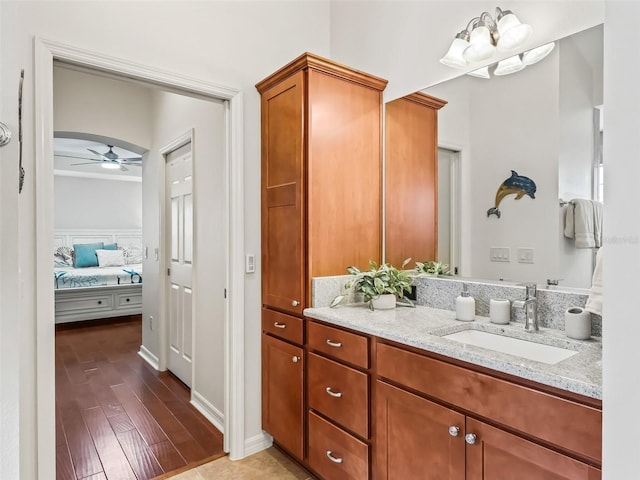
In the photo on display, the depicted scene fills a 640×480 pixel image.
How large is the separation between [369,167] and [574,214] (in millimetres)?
1088

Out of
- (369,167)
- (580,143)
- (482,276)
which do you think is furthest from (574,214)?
(369,167)

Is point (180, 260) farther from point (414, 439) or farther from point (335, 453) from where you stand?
point (414, 439)

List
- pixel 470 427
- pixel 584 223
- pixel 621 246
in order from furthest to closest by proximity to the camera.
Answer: pixel 584 223
pixel 470 427
pixel 621 246

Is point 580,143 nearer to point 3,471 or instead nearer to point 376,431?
point 376,431

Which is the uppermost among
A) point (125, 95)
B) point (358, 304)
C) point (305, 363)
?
point (125, 95)

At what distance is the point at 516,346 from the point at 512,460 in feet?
1.63

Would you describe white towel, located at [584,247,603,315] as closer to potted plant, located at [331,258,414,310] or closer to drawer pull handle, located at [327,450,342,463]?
potted plant, located at [331,258,414,310]

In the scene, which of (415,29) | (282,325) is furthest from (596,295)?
(415,29)

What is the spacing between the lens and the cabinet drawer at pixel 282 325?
2062 millimetres

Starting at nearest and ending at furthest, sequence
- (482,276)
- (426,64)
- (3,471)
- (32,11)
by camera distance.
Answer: (3,471) → (32,11) → (482,276) → (426,64)

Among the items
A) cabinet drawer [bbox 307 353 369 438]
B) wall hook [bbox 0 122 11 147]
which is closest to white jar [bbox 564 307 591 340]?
cabinet drawer [bbox 307 353 369 438]

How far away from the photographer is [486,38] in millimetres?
1786

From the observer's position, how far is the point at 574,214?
156 centimetres

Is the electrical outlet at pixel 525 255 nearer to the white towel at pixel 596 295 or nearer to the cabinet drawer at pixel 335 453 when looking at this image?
the white towel at pixel 596 295
